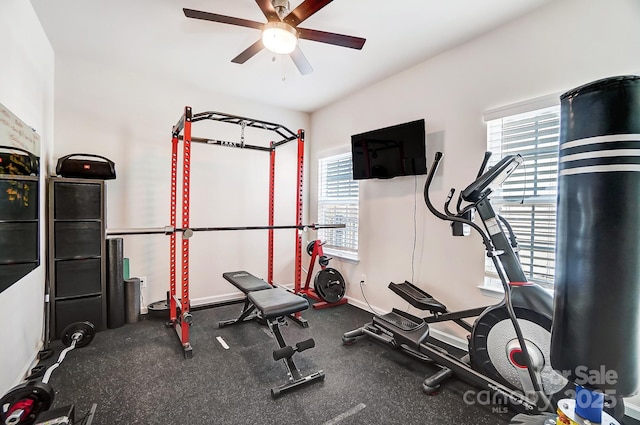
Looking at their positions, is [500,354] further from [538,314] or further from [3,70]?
[3,70]

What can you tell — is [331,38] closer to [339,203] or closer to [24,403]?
[339,203]

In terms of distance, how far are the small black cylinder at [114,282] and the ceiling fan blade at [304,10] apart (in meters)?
2.69

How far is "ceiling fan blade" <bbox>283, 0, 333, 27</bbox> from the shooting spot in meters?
1.73

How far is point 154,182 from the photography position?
11.2 ft

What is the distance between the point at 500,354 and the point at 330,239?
2.70 m

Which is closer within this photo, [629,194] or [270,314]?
[629,194]

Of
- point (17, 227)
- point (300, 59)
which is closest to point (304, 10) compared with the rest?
point (300, 59)

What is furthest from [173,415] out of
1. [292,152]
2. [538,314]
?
[292,152]

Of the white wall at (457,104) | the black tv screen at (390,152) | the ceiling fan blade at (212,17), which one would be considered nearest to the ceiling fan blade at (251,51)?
the ceiling fan blade at (212,17)

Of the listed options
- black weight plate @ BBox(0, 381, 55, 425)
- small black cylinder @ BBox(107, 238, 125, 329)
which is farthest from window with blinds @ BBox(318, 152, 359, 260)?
black weight plate @ BBox(0, 381, 55, 425)

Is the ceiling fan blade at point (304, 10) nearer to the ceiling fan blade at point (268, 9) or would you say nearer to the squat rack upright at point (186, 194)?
the ceiling fan blade at point (268, 9)

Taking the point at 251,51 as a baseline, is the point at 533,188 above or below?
below

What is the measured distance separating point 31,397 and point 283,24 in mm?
2470

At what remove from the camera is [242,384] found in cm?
208
